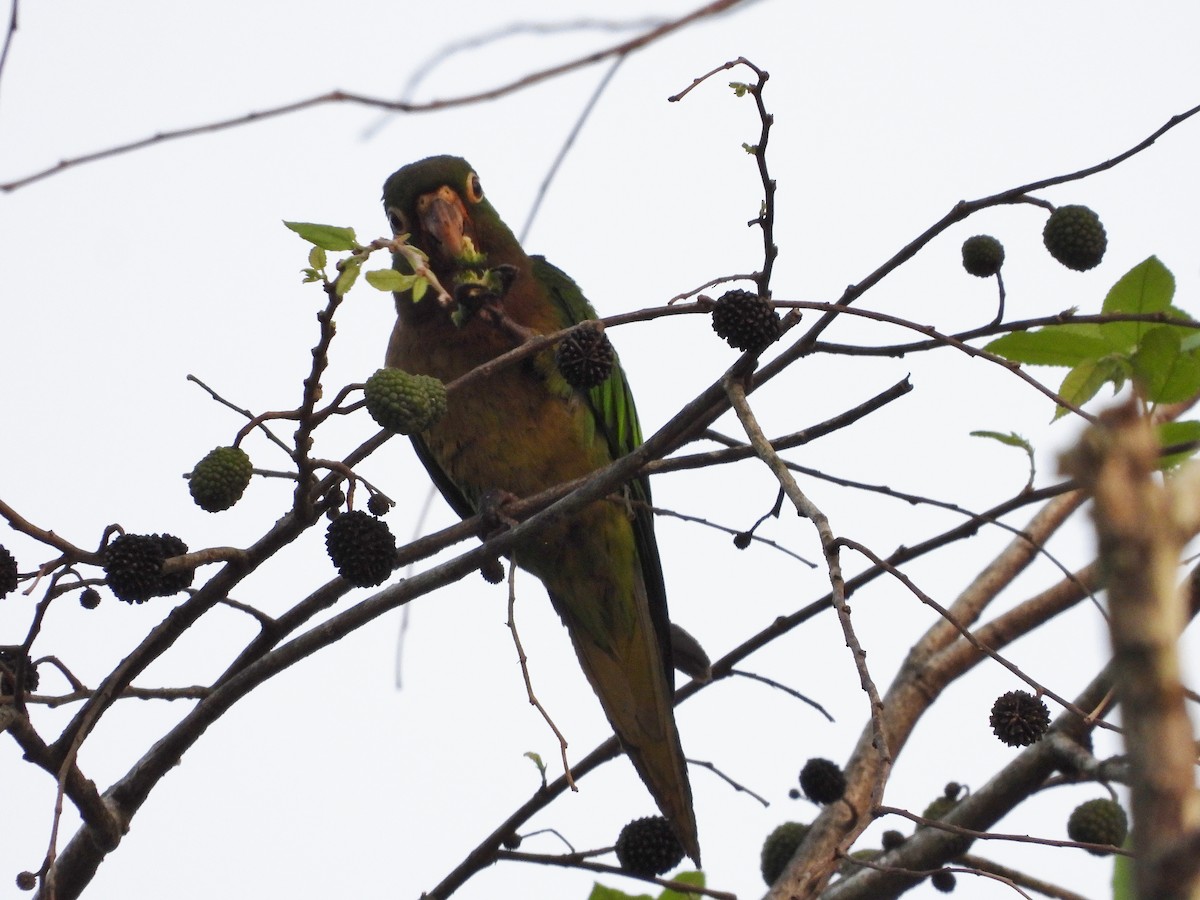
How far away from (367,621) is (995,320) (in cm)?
136

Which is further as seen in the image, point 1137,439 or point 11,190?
point 11,190

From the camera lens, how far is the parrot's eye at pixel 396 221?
453cm

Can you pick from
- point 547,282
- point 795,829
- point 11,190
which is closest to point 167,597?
point 11,190

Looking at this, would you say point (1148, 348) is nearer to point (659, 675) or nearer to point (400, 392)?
point (400, 392)

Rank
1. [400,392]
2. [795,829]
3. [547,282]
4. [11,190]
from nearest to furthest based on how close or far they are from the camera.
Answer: [11,190], [400,392], [795,829], [547,282]

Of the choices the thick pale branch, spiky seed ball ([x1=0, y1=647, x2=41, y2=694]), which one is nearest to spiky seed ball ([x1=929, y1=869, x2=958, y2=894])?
spiky seed ball ([x1=0, y1=647, x2=41, y2=694])

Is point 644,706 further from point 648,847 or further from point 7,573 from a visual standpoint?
point 7,573

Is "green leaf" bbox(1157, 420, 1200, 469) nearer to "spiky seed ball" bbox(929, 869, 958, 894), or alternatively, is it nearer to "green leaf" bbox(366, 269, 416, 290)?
"spiky seed ball" bbox(929, 869, 958, 894)

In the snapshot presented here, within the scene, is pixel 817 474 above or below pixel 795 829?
above

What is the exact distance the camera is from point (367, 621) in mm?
2697

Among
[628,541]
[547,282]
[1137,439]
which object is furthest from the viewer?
[547,282]

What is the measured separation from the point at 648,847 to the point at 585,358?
1381mm

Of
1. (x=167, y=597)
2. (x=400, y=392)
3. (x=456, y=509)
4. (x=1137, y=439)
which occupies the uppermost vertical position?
(x=456, y=509)

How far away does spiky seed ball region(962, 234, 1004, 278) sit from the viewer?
2.70 metres
